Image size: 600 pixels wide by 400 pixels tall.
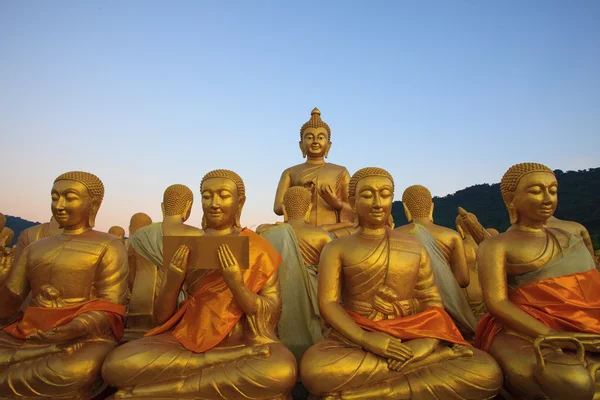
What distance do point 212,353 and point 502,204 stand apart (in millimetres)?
32649

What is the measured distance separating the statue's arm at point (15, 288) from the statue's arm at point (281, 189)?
4.61 m

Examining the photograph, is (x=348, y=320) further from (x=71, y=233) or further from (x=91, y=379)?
(x=71, y=233)

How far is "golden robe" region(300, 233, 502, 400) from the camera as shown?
354 cm

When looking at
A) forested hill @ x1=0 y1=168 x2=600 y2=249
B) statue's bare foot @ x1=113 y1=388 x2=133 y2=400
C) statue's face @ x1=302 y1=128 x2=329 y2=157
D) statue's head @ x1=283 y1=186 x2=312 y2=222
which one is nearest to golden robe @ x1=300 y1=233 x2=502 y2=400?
statue's bare foot @ x1=113 y1=388 x2=133 y2=400

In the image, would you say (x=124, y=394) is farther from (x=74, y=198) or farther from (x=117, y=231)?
(x=117, y=231)

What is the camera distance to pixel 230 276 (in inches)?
150

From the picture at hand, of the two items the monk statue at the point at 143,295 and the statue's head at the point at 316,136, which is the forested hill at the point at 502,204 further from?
the monk statue at the point at 143,295

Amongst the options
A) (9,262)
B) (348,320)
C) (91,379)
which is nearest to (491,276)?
(348,320)

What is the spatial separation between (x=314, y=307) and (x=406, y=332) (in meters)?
2.11

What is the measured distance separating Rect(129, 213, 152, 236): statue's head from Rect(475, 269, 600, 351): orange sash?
675 centimetres

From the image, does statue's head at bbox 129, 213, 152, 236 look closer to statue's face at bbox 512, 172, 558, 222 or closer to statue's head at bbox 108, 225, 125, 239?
statue's head at bbox 108, 225, 125, 239

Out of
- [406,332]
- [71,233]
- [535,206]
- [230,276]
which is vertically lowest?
[406,332]

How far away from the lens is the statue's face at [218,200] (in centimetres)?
445

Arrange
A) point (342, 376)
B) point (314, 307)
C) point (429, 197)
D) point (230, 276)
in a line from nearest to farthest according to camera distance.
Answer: point (342, 376), point (230, 276), point (314, 307), point (429, 197)
